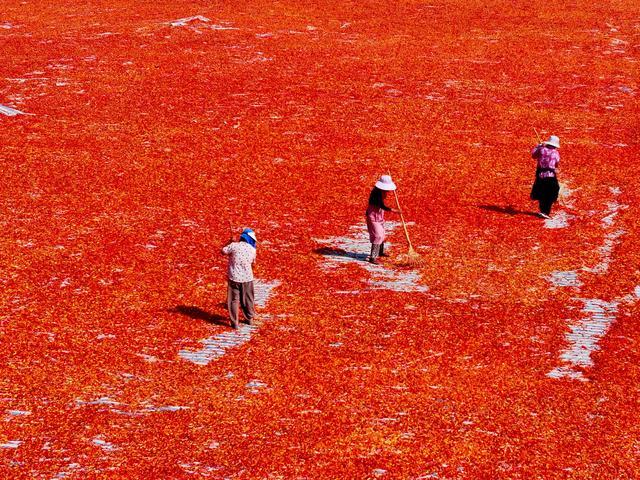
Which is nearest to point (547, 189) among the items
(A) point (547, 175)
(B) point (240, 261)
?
(A) point (547, 175)

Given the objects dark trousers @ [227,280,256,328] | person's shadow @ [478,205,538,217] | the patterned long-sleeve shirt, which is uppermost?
the patterned long-sleeve shirt

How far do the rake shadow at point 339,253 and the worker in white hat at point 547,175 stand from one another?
6.42 m

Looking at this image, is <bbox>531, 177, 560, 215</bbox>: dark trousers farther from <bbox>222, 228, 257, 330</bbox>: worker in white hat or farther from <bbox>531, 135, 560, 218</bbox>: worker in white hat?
<bbox>222, 228, 257, 330</bbox>: worker in white hat

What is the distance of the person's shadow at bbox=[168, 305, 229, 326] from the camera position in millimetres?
19875

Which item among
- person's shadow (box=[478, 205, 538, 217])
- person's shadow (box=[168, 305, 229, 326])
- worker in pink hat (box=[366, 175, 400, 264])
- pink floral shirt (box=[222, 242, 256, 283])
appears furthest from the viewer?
person's shadow (box=[478, 205, 538, 217])

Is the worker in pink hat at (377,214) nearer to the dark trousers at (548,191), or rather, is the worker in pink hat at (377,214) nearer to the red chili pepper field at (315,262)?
the red chili pepper field at (315,262)

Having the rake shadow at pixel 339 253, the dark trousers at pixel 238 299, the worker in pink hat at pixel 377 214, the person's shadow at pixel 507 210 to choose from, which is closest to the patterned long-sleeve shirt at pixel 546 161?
the person's shadow at pixel 507 210

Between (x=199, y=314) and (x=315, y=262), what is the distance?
4.43 meters

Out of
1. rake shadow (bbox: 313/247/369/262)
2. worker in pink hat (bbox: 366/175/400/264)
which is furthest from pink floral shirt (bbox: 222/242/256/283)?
rake shadow (bbox: 313/247/369/262)

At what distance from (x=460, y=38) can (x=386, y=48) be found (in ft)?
15.8

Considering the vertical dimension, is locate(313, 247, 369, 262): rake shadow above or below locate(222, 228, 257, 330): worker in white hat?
below

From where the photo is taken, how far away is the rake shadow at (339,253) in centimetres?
2414

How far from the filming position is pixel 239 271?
1911cm

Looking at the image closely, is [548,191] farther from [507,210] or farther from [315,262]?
[315,262]
